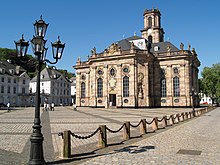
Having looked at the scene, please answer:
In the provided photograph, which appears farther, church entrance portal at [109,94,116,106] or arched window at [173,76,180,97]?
church entrance portal at [109,94,116,106]

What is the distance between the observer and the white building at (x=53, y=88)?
244 feet

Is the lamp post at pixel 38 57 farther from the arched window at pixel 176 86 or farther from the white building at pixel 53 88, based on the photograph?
the white building at pixel 53 88

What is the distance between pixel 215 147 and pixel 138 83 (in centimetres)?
4094

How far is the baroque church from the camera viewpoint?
166 ft

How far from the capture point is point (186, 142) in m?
11.2

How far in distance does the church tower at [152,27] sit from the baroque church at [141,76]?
14411mm

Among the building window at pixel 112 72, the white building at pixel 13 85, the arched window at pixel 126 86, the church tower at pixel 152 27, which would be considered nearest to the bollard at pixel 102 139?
the arched window at pixel 126 86

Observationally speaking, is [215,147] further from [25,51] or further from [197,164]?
[25,51]

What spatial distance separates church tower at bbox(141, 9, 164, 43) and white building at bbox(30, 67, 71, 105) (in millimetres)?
32887

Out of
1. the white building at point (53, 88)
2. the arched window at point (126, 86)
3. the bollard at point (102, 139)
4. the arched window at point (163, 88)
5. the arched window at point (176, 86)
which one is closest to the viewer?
the bollard at point (102, 139)

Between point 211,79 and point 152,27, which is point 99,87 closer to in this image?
point 152,27

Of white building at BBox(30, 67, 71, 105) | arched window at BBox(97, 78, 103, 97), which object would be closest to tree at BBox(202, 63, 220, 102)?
arched window at BBox(97, 78, 103, 97)

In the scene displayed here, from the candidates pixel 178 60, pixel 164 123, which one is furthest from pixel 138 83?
pixel 164 123

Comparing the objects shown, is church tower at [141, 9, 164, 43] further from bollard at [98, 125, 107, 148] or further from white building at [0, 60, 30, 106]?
bollard at [98, 125, 107, 148]
